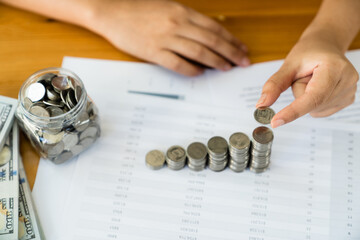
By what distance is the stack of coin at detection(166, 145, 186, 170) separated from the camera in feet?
2.70

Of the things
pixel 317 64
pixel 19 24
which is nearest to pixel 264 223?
pixel 317 64

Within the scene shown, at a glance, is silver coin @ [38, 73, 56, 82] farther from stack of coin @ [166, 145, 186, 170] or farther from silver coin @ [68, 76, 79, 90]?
stack of coin @ [166, 145, 186, 170]

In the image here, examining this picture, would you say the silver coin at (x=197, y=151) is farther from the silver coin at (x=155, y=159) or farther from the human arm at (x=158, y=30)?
the human arm at (x=158, y=30)

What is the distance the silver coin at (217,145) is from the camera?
80cm

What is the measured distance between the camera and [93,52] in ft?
3.18

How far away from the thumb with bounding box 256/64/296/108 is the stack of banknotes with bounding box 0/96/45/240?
18.5 inches

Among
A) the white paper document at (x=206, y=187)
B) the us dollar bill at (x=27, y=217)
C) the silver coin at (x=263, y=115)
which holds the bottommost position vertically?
the us dollar bill at (x=27, y=217)

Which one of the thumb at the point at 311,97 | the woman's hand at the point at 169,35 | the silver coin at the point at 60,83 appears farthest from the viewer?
the woman's hand at the point at 169,35

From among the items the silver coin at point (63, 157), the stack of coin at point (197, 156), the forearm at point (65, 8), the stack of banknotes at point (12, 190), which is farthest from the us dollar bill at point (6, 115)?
the stack of coin at point (197, 156)

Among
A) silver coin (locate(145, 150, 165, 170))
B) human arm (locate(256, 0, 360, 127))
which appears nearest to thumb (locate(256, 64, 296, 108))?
human arm (locate(256, 0, 360, 127))

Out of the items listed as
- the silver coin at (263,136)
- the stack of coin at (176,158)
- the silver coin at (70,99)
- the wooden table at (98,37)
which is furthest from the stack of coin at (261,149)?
the silver coin at (70,99)

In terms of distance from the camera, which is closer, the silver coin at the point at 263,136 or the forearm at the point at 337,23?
the silver coin at the point at 263,136

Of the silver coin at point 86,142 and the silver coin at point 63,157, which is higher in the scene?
the silver coin at point 86,142

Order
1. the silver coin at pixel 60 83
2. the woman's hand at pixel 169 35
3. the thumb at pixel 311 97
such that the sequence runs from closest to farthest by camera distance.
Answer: the thumb at pixel 311 97
the silver coin at pixel 60 83
the woman's hand at pixel 169 35
